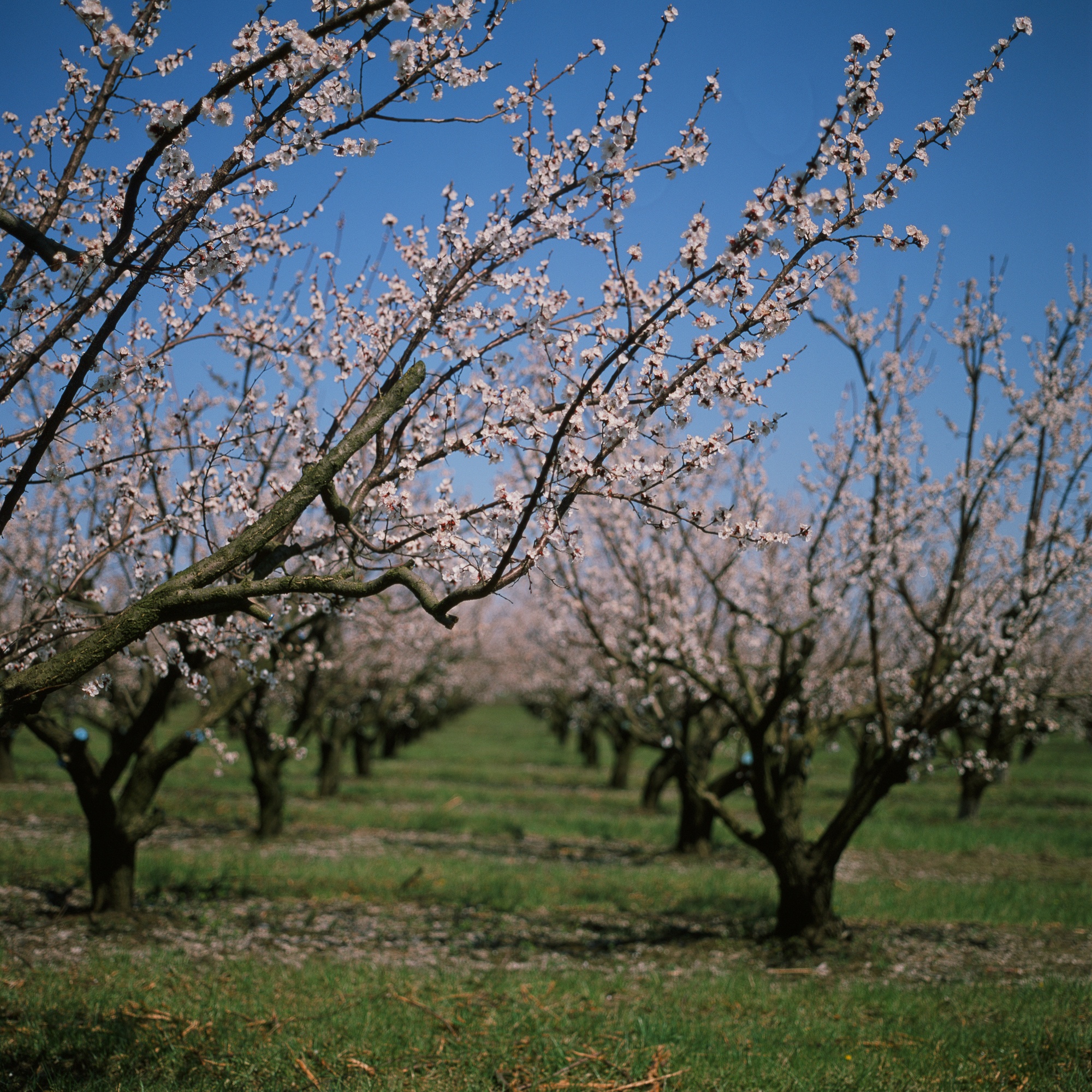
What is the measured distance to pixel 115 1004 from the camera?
5871 millimetres

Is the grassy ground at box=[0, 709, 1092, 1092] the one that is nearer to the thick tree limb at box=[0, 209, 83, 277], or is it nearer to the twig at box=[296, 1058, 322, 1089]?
the twig at box=[296, 1058, 322, 1089]

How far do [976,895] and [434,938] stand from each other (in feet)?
26.3

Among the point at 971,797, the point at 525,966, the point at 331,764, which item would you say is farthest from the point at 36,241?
the point at 971,797

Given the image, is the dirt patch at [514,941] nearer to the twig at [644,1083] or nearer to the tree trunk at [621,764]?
the twig at [644,1083]

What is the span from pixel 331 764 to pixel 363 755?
6016 mm

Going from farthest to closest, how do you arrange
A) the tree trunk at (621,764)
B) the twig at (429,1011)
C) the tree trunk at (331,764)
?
the tree trunk at (621,764) < the tree trunk at (331,764) < the twig at (429,1011)

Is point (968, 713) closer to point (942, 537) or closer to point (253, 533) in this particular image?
point (942, 537)

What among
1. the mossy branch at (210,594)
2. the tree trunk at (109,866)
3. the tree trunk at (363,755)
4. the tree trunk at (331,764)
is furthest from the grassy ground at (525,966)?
the tree trunk at (363,755)

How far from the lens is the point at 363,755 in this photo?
29359 millimetres

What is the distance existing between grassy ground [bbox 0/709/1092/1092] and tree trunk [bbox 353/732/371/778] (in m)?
11.1

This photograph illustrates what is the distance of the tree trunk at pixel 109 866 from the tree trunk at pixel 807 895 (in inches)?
285

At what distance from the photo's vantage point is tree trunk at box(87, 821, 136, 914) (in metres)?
8.93

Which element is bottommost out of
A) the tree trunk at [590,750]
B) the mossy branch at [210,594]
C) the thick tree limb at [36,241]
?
the tree trunk at [590,750]

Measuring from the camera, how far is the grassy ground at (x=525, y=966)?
505cm
